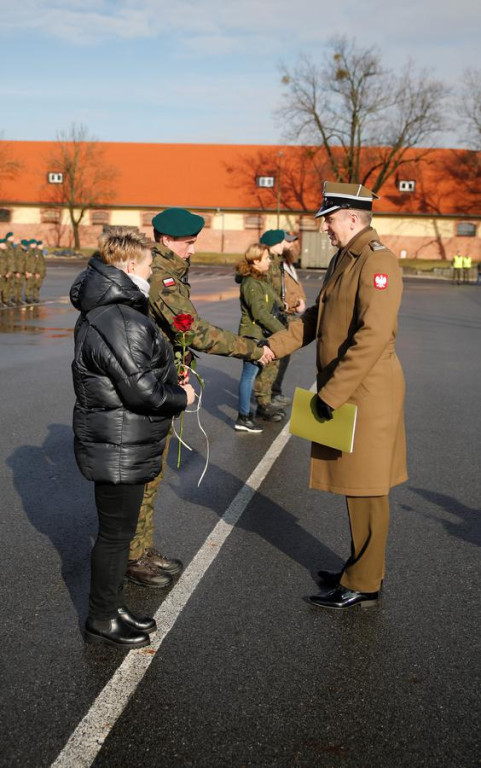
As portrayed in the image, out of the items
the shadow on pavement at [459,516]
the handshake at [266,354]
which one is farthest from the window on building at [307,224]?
the handshake at [266,354]

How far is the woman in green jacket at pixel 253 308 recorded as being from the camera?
7.74 m

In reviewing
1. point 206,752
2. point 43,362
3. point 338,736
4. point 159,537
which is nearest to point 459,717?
point 338,736

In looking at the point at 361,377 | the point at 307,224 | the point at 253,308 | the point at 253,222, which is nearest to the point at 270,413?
the point at 253,308

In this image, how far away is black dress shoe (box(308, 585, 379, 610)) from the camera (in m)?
4.04

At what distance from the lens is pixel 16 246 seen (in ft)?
75.0

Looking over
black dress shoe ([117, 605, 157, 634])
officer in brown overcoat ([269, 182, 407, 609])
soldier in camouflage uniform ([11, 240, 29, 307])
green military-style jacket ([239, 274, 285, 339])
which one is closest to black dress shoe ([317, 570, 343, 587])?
officer in brown overcoat ([269, 182, 407, 609])

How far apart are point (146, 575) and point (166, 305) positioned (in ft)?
4.82

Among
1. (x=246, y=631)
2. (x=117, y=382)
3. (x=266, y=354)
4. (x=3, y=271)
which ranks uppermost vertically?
(x=117, y=382)

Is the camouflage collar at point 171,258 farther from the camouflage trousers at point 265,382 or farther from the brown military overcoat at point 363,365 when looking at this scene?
the camouflage trousers at point 265,382

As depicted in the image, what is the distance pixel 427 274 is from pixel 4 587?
157 feet

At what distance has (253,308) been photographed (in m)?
7.88

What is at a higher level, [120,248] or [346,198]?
[346,198]

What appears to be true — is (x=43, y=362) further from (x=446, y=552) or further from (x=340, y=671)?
(x=340, y=671)

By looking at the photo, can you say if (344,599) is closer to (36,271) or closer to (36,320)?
(36,320)
